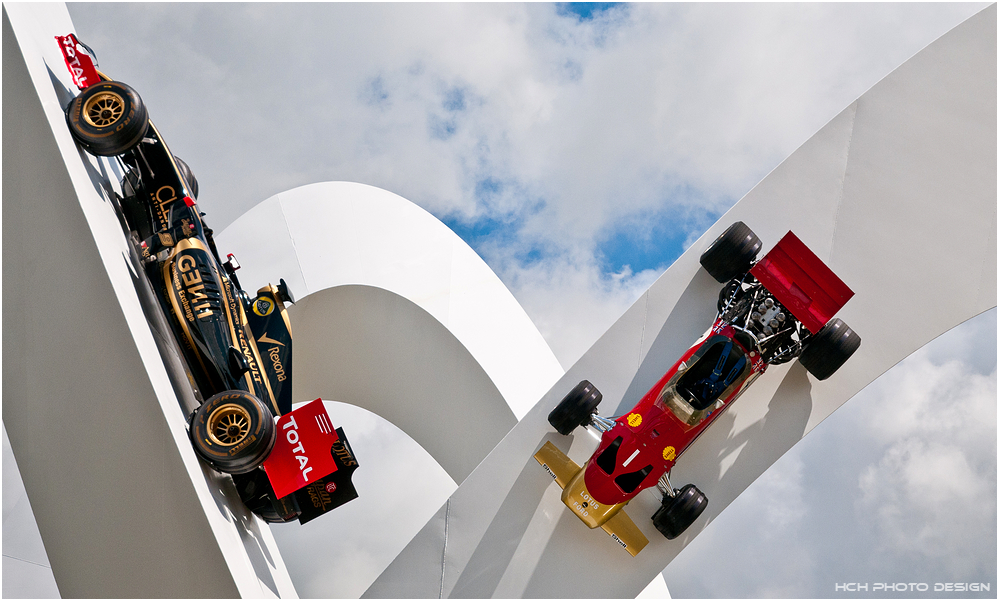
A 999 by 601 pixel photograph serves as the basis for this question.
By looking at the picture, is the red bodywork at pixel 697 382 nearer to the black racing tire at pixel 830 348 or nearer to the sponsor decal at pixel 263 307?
the black racing tire at pixel 830 348

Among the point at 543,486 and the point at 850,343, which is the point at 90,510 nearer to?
the point at 543,486

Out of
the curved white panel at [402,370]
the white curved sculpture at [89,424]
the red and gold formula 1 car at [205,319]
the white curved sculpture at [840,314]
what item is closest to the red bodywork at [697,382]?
the white curved sculpture at [840,314]

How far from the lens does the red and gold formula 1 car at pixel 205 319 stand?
3803mm

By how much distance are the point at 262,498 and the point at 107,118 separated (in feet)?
8.95

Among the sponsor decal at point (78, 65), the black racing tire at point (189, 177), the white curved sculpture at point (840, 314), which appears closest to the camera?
the sponsor decal at point (78, 65)

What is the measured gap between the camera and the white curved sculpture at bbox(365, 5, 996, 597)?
4504mm

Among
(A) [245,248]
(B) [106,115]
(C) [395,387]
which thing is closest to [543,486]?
(B) [106,115]

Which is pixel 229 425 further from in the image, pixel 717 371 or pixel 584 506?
pixel 717 371

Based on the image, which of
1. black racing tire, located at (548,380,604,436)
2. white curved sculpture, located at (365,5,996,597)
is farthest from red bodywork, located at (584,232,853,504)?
white curved sculpture, located at (365,5,996,597)

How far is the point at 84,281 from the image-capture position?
3375 millimetres

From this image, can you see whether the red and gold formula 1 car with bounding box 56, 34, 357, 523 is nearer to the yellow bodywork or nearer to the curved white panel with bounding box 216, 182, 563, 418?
the yellow bodywork

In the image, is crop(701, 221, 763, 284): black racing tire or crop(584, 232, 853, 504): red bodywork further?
crop(701, 221, 763, 284): black racing tire

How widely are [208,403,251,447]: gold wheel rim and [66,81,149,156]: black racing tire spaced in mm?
1863

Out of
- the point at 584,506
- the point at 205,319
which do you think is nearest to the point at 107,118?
the point at 205,319
